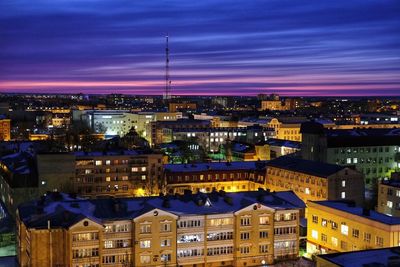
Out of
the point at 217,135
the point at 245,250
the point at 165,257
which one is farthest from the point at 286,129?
the point at 165,257

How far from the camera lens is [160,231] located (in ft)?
109

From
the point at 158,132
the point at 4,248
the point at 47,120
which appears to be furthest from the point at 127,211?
the point at 47,120

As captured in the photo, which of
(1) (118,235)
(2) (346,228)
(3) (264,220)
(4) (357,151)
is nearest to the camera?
(1) (118,235)

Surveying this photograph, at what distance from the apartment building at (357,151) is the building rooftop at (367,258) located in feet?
125

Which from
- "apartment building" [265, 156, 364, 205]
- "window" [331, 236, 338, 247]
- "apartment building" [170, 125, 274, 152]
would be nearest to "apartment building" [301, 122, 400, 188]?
"apartment building" [265, 156, 364, 205]

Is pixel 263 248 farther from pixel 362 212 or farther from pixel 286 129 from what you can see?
pixel 286 129

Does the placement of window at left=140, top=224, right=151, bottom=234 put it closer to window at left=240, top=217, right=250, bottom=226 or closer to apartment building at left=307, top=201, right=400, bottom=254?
window at left=240, top=217, right=250, bottom=226

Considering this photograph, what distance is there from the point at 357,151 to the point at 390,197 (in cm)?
1928

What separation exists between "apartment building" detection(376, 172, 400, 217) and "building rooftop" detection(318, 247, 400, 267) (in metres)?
20.7

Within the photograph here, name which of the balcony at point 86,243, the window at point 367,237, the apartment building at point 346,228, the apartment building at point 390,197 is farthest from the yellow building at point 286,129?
the balcony at point 86,243

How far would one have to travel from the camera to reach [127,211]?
33.4 m

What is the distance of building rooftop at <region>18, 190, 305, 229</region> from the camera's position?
32.0 metres

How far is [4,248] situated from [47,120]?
4614 inches

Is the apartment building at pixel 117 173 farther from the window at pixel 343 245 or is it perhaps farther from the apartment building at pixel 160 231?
the window at pixel 343 245
